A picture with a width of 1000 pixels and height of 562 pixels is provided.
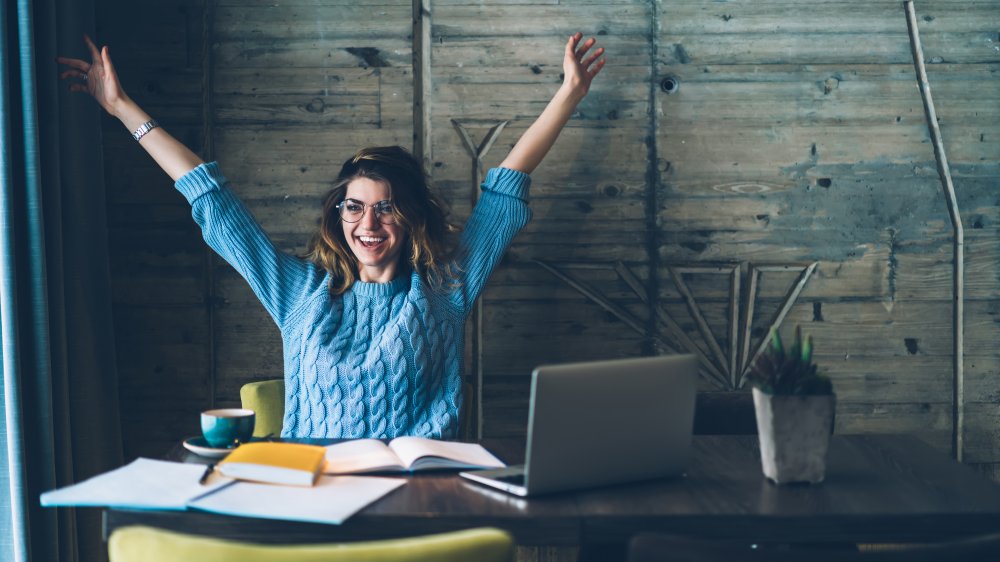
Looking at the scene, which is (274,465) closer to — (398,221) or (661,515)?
(661,515)

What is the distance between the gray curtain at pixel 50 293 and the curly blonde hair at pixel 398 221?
0.65 meters

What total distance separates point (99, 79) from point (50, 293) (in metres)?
0.59

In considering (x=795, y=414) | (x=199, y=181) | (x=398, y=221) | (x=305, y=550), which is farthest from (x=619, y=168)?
(x=305, y=550)

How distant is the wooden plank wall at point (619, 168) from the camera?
8.94 feet

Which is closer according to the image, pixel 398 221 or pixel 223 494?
pixel 223 494

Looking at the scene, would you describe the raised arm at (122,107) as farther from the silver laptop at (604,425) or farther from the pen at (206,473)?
the silver laptop at (604,425)

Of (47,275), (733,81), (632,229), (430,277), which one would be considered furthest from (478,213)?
(47,275)

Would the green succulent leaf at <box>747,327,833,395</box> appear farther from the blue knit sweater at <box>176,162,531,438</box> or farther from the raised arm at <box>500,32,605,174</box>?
the raised arm at <box>500,32,605,174</box>

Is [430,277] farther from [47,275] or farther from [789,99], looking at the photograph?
[789,99]

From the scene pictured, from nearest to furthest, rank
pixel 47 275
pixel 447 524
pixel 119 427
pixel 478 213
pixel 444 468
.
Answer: pixel 447 524 < pixel 444 468 < pixel 47 275 < pixel 478 213 < pixel 119 427

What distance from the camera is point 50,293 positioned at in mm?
2268

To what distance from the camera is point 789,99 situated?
276 cm

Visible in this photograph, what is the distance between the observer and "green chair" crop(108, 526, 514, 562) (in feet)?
3.31

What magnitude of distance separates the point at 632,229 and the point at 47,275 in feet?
5.47
